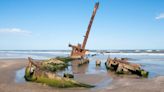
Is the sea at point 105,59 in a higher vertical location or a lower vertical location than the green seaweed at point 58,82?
higher

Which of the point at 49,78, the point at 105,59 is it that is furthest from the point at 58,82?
the point at 105,59

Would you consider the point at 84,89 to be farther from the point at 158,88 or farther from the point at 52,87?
the point at 158,88

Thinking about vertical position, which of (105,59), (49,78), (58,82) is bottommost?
(58,82)

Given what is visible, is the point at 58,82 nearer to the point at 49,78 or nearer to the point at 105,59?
the point at 49,78

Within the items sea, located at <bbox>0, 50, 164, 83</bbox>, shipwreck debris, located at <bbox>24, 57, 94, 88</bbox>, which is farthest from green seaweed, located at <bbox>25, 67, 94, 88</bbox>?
sea, located at <bbox>0, 50, 164, 83</bbox>

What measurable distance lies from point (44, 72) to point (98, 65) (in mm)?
14474

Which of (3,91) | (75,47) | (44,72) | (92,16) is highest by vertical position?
(92,16)

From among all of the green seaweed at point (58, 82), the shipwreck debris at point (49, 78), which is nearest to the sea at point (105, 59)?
the shipwreck debris at point (49, 78)

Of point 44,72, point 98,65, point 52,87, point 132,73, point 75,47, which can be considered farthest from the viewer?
point 75,47

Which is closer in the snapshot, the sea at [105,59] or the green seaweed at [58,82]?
the green seaweed at [58,82]

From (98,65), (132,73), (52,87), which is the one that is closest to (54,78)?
(52,87)

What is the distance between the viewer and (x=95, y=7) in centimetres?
3350

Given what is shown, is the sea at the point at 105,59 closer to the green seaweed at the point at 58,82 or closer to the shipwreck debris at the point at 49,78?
the shipwreck debris at the point at 49,78

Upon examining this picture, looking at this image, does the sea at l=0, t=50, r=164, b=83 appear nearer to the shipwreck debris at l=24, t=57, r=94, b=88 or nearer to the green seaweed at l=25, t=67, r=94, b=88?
the shipwreck debris at l=24, t=57, r=94, b=88
